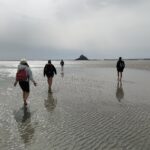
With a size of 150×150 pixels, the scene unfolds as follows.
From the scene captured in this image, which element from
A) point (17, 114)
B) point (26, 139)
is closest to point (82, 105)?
point (17, 114)

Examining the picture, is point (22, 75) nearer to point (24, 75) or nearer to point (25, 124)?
point (24, 75)

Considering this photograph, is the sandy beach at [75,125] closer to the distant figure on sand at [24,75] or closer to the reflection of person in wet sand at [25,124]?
the reflection of person in wet sand at [25,124]

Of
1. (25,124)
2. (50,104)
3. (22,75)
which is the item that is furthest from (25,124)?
(50,104)

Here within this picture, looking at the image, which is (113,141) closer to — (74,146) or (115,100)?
(74,146)

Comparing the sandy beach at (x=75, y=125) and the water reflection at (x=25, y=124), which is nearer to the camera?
the sandy beach at (x=75, y=125)

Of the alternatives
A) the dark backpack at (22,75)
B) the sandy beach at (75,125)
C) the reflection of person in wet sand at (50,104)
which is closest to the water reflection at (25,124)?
the sandy beach at (75,125)

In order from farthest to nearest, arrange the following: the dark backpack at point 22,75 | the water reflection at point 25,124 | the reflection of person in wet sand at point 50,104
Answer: the dark backpack at point 22,75 < the reflection of person in wet sand at point 50,104 < the water reflection at point 25,124

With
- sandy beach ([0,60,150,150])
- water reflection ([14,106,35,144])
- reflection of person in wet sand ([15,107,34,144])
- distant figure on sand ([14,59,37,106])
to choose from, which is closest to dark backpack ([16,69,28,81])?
distant figure on sand ([14,59,37,106])

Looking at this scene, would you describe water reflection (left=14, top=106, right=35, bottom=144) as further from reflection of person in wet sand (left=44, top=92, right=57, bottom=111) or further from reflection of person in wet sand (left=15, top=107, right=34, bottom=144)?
reflection of person in wet sand (left=44, top=92, right=57, bottom=111)

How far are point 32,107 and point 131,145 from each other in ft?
20.2

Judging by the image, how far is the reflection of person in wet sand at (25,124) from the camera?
8424mm

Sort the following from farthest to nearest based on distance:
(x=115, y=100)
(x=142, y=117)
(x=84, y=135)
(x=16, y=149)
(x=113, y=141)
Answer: (x=115, y=100)
(x=142, y=117)
(x=84, y=135)
(x=113, y=141)
(x=16, y=149)

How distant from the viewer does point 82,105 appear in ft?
44.4

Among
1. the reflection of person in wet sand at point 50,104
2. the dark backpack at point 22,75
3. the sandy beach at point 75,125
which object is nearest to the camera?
the sandy beach at point 75,125
